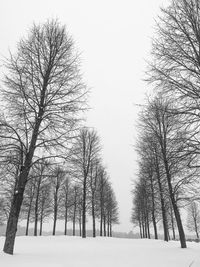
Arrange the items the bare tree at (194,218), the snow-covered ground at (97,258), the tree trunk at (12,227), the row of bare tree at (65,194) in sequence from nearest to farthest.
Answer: the snow-covered ground at (97,258) → the tree trunk at (12,227) → the row of bare tree at (65,194) → the bare tree at (194,218)

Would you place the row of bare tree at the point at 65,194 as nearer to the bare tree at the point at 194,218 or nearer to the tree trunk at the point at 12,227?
the tree trunk at the point at 12,227

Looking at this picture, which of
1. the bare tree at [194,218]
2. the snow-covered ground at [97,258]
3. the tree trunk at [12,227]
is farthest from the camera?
the bare tree at [194,218]

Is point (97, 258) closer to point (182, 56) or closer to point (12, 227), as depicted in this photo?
point (12, 227)

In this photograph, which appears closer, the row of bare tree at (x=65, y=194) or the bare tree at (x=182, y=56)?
the bare tree at (x=182, y=56)

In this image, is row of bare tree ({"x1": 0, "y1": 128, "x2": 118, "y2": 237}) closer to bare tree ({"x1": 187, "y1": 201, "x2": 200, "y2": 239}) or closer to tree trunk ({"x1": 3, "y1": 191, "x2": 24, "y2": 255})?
tree trunk ({"x1": 3, "y1": 191, "x2": 24, "y2": 255})

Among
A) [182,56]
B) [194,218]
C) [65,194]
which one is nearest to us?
[182,56]

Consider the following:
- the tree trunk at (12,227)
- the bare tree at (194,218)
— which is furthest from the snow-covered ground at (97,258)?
the bare tree at (194,218)

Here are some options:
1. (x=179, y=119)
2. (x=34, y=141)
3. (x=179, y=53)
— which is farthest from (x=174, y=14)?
(x=34, y=141)

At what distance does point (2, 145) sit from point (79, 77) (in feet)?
16.0

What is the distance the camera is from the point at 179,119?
8422 millimetres

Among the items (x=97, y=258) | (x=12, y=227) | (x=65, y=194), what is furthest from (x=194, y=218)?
(x=12, y=227)

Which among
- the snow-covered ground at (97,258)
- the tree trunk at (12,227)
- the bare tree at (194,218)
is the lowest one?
the snow-covered ground at (97,258)

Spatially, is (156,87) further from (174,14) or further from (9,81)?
(9,81)

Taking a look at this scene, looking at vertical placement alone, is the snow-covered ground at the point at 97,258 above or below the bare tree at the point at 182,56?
below
